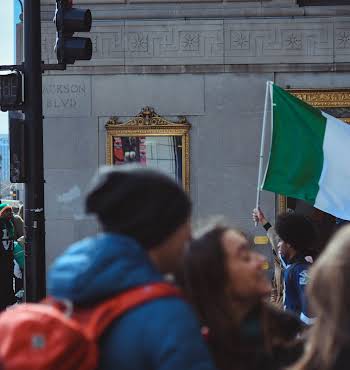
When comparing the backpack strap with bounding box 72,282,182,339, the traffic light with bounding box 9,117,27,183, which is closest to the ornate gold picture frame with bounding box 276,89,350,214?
the traffic light with bounding box 9,117,27,183

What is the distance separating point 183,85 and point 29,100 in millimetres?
4305

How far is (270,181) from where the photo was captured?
658cm

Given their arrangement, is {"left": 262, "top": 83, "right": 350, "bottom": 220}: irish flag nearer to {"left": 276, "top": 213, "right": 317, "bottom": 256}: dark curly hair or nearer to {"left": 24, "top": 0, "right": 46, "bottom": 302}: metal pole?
{"left": 276, "top": 213, "right": 317, "bottom": 256}: dark curly hair

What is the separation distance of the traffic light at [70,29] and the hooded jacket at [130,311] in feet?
18.4

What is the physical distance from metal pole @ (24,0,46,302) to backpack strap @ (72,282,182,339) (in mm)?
5323

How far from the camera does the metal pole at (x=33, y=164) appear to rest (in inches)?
286

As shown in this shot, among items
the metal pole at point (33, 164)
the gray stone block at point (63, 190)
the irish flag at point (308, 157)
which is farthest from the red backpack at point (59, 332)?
the gray stone block at point (63, 190)

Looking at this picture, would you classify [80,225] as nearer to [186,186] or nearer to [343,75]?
[186,186]

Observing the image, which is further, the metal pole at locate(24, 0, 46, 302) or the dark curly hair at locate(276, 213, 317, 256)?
the metal pole at locate(24, 0, 46, 302)

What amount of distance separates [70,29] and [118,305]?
5.91 metres

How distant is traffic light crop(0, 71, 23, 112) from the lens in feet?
23.7

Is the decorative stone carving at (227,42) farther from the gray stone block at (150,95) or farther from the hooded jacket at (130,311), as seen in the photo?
the hooded jacket at (130,311)

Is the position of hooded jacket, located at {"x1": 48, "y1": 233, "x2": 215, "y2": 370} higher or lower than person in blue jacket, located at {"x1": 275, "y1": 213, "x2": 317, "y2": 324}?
higher

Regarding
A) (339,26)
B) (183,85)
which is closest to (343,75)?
(339,26)
